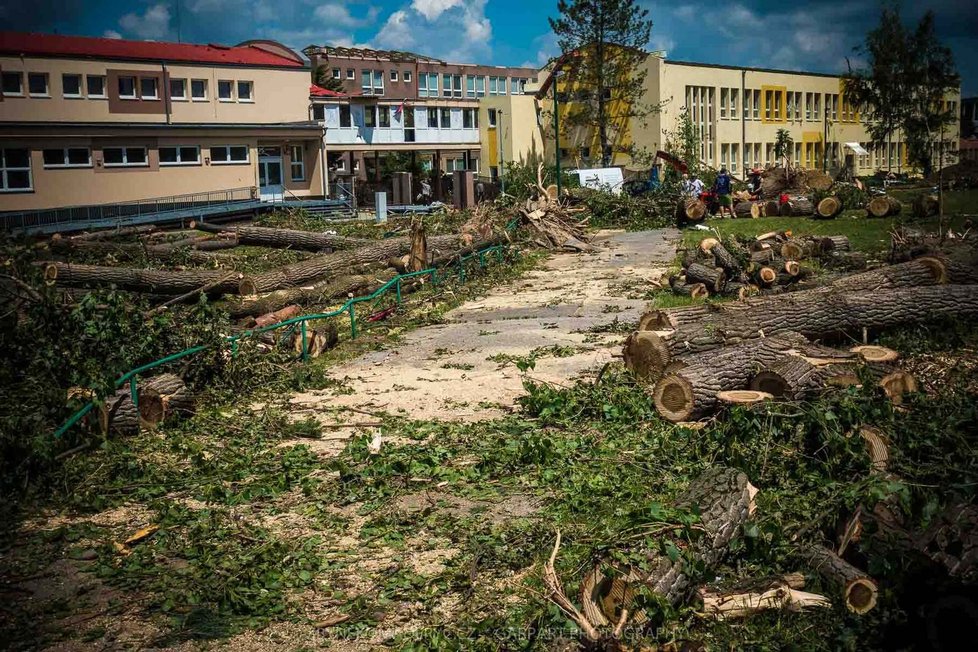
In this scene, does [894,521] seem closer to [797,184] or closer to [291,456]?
[291,456]

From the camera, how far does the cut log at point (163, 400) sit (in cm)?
1023

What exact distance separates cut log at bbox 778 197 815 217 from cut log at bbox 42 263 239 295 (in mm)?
19780

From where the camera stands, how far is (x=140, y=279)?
1852 centimetres

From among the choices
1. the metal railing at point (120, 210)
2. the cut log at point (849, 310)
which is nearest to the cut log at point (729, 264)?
the cut log at point (849, 310)

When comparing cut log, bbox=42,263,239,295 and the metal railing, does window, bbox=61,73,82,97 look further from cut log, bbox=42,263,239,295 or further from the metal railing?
cut log, bbox=42,263,239,295

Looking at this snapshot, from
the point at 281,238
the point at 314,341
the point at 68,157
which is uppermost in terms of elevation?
the point at 68,157

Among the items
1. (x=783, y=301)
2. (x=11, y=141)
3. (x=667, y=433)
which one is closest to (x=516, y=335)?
(x=783, y=301)

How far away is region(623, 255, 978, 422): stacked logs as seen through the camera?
9.15 meters

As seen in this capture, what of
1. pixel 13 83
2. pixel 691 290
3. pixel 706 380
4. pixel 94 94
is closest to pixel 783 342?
→ pixel 706 380

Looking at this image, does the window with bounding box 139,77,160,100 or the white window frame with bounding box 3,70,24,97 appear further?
the window with bounding box 139,77,160,100

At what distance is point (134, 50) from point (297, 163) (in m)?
9.59

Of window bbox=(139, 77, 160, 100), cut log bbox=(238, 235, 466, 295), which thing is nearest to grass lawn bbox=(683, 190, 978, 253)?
cut log bbox=(238, 235, 466, 295)

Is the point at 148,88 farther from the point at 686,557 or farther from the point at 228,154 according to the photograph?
the point at 686,557

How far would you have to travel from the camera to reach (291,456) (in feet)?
29.4
